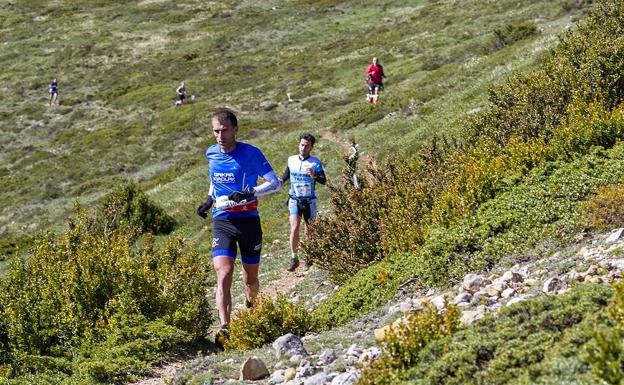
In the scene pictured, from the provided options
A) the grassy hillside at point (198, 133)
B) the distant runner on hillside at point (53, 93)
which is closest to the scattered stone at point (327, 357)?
the grassy hillside at point (198, 133)

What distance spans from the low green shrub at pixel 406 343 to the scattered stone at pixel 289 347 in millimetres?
1277

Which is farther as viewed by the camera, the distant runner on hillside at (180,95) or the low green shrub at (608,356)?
the distant runner on hillside at (180,95)

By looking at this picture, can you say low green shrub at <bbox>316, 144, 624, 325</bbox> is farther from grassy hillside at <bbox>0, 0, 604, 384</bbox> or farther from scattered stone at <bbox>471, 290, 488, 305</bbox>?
scattered stone at <bbox>471, 290, 488, 305</bbox>

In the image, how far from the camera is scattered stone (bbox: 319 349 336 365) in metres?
5.64

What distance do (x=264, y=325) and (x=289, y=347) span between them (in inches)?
38.5

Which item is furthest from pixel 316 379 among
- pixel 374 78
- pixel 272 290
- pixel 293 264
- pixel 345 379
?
pixel 374 78

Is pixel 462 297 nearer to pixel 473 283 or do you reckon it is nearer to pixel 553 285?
pixel 473 283

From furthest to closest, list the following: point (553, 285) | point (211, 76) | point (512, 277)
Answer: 1. point (211, 76)
2. point (512, 277)
3. point (553, 285)

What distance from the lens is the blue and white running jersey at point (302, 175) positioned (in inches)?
475

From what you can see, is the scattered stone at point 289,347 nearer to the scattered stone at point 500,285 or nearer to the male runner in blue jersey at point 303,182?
the scattered stone at point 500,285

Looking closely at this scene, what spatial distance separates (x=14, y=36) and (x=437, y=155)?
78.0 metres

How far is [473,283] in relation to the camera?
665cm

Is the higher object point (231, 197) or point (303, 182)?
point (231, 197)

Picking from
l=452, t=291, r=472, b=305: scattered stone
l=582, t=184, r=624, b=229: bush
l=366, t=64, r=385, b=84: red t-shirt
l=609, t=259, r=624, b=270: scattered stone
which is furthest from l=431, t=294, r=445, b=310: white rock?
l=366, t=64, r=385, b=84: red t-shirt
